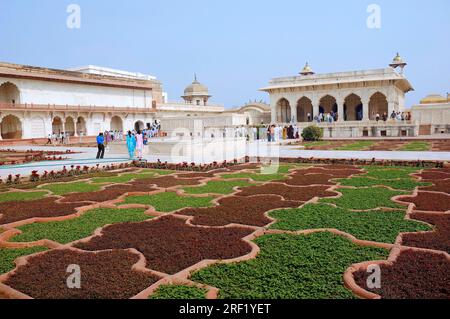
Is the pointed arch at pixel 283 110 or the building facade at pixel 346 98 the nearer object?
the building facade at pixel 346 98

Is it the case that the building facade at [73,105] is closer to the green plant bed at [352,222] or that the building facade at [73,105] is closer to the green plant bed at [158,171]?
the green plant bed at [158,171]

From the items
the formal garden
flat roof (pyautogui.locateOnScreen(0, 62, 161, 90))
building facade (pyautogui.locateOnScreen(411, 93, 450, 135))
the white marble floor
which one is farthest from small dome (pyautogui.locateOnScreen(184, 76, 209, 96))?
the formal garden

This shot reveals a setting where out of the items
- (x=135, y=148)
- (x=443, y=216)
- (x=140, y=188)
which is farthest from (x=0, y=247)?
(x=135, y=148)

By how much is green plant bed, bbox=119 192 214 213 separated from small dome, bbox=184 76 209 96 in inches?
1816

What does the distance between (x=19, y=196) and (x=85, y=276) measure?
13.5ft

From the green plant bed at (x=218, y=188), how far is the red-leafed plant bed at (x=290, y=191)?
0.29 metres

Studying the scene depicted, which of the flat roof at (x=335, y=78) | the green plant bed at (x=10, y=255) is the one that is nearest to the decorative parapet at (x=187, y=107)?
the flat roof at (x=335, y=78)

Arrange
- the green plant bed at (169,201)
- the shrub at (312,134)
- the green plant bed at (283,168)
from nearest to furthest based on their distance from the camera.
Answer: the green plant bed at (169,201), the green plant bed at (283,168), the shrub at (312,134)

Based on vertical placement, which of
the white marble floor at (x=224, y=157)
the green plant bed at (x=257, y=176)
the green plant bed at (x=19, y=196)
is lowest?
the green plant bed at (x=19, y=196)

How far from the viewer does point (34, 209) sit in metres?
5.27

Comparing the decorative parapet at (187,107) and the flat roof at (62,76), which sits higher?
the flat roof at (62,76)

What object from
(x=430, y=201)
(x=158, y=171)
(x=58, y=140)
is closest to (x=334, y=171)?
(x=430, y=201)

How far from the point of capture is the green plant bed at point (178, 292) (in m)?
2.59

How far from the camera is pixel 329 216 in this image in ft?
14.8
